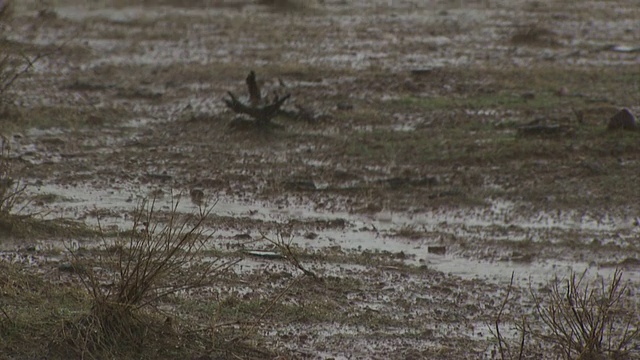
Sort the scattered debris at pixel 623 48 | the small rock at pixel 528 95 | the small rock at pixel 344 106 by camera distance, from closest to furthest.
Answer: the small rock at pixel 344 106, the small rock at pixel 528 95, the scattered debris at pixel 623 48

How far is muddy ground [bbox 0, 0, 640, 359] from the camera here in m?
6.52

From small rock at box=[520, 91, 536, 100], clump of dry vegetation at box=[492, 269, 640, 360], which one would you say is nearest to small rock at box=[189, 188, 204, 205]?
clump of dry vegetation at box=[492, 269, 640, 360]

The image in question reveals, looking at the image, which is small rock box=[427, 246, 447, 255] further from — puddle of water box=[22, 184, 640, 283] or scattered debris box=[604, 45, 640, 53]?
scattered debris box=[604, 45, 640, 53]

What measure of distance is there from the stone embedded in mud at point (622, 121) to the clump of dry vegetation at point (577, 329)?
3400 mm

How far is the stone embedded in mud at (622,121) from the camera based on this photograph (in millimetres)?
10273

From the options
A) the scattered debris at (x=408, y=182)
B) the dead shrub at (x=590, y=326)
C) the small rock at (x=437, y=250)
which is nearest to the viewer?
the dead shrub at (x=590, y=326)

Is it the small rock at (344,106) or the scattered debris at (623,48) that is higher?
the scattered debris at (623,48)

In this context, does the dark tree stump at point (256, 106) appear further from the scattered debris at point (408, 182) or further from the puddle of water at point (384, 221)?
the puddle of water at point (384, 221)

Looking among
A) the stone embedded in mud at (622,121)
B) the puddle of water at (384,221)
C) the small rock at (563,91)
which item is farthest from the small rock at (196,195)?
the small rock at (563,91)

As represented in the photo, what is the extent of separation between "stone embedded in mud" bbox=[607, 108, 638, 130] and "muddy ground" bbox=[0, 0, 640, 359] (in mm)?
219

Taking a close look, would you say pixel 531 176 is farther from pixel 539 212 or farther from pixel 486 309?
pixel 486 309

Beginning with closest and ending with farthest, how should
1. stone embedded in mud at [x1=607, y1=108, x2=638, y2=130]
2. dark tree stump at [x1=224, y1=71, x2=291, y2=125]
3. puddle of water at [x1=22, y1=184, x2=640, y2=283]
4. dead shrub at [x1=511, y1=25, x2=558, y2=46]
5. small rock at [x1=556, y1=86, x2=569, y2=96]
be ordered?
puddle of water at [x1=22, y1=184, x2=640, y2=283]
stone embedded in mud at [x1=607, y1=108, x2=638, y2=130]
dark tree stump at [x1=224, y1=71, x2=291, y2=125]
small rock at [x1=556, y1=86, x2=569, y2=96]
dead shrub at [x1=511, y1=25, x2=558, y2=46]

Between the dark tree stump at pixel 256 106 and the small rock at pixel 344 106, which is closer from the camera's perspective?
the dark tree stump at pixel 256 106

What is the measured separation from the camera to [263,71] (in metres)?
13.1
